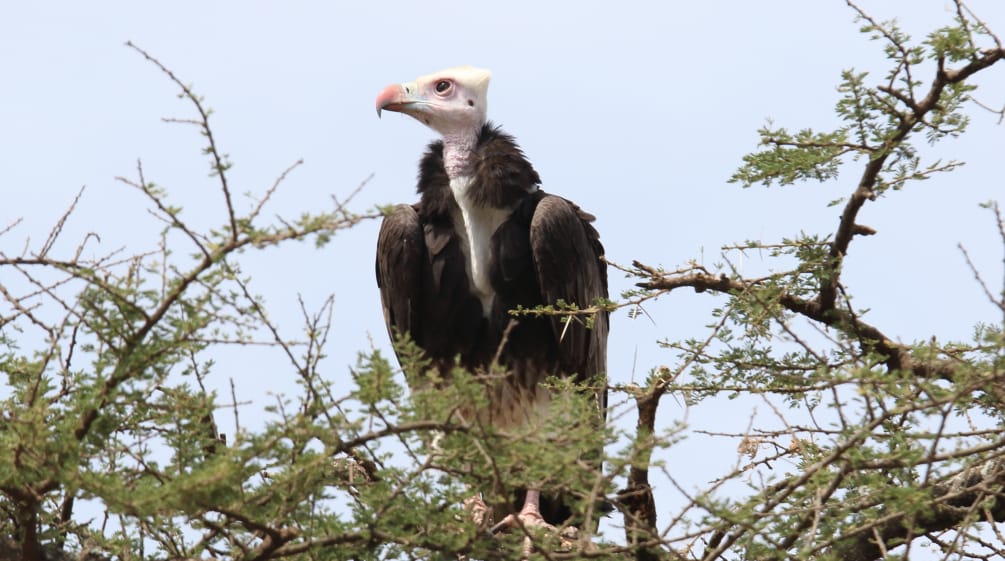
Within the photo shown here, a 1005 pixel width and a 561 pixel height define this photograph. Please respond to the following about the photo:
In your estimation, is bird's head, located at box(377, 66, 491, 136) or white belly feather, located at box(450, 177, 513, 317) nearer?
white belly feather, located at box(450, 177, 513, 317)

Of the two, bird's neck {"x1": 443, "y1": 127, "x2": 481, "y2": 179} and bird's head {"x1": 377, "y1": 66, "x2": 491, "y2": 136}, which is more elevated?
bird's head {"x1": 377, "y1": 66, "x2": 491, "y2": 136}

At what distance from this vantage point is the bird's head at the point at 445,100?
825cm

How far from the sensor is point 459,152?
26.4 feet

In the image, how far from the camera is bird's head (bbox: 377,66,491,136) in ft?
27.1

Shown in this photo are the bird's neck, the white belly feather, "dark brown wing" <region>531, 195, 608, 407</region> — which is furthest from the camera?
the bird's neck

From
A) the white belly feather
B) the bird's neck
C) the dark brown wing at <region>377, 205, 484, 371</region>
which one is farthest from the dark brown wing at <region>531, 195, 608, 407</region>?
the bird's neck

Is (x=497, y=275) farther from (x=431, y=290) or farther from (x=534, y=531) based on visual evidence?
(x=534, y=531)

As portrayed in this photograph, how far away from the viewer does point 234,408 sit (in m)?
4.61

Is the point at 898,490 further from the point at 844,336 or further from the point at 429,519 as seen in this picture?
the point at 429,519

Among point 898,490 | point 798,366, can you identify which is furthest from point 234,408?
point 798,366

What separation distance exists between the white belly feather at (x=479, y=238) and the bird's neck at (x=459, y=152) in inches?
7.2

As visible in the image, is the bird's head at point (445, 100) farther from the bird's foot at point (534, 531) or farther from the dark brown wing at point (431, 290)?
the bird's foot at point (534, 531)

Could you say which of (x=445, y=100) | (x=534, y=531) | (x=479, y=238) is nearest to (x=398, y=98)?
(x=445, y=100)

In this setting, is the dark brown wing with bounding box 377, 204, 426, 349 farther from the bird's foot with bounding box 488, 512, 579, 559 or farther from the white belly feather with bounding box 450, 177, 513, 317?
the bird's foot with bounding box 488, 512, 579, 559
